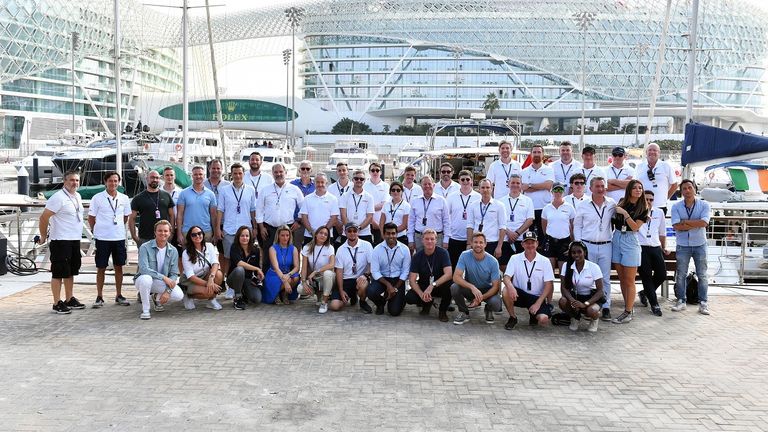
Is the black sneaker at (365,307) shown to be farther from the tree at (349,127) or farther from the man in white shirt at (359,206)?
the tree at (349,127)

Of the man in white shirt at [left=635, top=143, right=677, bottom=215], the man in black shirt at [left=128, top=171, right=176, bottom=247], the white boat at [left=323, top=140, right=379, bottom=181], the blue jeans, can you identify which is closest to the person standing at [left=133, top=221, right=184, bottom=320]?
the man in black shirt at [left=128, top=171, right=176, bottom=247]

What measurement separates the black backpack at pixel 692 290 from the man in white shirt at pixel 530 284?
243 centimetres

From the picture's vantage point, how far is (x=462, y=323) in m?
7.86

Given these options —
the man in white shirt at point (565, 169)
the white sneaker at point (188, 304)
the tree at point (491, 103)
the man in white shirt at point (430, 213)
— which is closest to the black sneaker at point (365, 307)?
the man in white shirt at point (430, 213)

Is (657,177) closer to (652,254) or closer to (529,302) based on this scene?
(652,254)

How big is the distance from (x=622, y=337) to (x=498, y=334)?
139 centimetres

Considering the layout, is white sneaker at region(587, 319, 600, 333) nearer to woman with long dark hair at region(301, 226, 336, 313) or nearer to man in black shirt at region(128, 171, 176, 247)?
woman with long dark hair at region(301, 226, 336, 313)

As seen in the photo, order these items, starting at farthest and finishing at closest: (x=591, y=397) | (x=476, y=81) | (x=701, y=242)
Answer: (x=476, y=81) < (x=701, y=242) < (x=591, y=397)

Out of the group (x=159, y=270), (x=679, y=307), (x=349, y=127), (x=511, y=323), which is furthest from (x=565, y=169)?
(x=349, y=127)

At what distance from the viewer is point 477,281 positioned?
25.9ft

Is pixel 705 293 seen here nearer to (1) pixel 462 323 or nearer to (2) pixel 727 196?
(1) pixel 462 323

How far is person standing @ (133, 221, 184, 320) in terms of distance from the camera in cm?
796

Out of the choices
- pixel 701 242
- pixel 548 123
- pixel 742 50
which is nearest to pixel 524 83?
pixel 548 123

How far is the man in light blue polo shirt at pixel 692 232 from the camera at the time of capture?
850 cm
